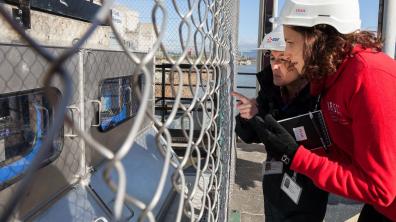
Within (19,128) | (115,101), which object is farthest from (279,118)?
(115,101)

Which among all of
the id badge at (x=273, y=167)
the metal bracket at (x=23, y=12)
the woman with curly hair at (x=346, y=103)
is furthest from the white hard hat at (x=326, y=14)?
the metal bracket at (x=23, y=12)

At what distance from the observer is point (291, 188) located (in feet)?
6.95

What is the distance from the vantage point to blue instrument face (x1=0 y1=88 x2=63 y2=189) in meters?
2.23

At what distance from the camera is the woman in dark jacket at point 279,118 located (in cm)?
200

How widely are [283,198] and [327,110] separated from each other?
0.67 meters

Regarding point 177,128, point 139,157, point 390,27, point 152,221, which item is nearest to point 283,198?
point 152,221

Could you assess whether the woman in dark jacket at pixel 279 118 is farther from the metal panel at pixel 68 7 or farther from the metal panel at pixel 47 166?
the metal panel at pixel 68 7

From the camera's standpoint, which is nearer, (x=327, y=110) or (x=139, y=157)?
(x=327, y=110)

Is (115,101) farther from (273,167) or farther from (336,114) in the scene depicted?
(336,114)

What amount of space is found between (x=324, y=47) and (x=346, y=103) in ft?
0.89

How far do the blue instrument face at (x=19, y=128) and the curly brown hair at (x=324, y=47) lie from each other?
4.43 feet

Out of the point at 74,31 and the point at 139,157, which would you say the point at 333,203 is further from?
the point at 74,31

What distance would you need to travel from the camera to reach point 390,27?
13.5ft

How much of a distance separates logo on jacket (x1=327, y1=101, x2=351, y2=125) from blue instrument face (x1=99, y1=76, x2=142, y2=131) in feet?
7.76
